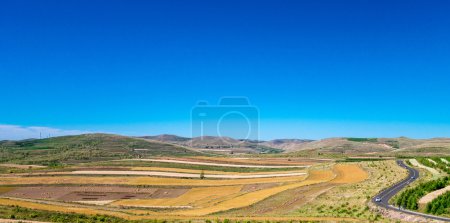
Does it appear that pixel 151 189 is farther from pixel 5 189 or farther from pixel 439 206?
pixel 439 206

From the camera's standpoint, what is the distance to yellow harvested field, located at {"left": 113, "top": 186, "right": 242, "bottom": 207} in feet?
236

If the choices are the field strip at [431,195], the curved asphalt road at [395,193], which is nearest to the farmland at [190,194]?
the curved asphalt road at [395,193]

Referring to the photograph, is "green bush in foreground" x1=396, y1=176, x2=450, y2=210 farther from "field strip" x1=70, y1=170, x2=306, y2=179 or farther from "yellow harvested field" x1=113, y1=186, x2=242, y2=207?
"field strip" x1=70, y1=170, x2=306, y2=179

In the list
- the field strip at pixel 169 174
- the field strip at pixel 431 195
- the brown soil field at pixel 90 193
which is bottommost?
the brown soil field at pixel 90 193

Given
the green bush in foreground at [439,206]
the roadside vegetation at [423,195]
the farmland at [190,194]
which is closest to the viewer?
the green bush in foreground at [439,206]

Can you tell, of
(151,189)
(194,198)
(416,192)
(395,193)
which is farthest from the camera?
(151,189)

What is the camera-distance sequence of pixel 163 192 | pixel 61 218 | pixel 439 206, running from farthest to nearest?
pixel 163 192
pixel 439 206
pixel 61 218

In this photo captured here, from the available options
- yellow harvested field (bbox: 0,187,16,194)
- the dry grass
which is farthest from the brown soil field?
the dry grass

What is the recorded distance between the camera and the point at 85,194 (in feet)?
285

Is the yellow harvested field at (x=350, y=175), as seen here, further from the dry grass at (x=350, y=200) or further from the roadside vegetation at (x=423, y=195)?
the roadside vegetation at (x=423, y=195)

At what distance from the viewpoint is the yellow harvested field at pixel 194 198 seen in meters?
72.1

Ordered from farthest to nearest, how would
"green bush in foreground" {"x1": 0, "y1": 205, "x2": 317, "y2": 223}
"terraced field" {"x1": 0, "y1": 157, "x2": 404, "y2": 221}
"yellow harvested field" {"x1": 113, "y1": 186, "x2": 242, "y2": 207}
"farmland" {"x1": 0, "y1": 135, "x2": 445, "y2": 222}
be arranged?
"yellow harvested field" {"x1": 113, "y1": 186, "x2": 242, "y2": 207} < "terraced field" {"x1": 0, "y1": 157, "x2": 404, "y2": 221} < "farmland" {"x1": 0, "y1": 135, "x2": 445, "y2": 222} < "green bush in foreground" {"x1": 0, "y1": 205, "x2": 317, "y2": 223}

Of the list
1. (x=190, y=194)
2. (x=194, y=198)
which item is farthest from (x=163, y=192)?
(x=194, y=198)

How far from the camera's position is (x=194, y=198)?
7756 cm
